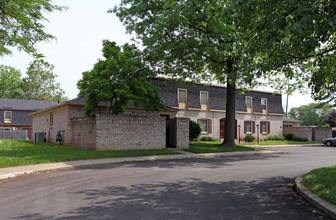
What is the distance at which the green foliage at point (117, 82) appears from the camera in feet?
55.2

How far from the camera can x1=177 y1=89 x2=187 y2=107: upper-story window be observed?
30.1 meters

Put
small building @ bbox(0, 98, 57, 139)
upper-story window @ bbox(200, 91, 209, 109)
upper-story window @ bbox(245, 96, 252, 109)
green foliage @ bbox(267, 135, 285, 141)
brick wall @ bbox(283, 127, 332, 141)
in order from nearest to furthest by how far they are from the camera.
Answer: upper-story window @ bbox(200, 91, 209, 109)
upper-story window @ bbox(245, 96, 252, 109)
green foliage @ bbox(267, 135, 285, 141)
brick wall @ bbox(283, 127, 332, 141)
small building @ bbox(0, 98, 57, 139)

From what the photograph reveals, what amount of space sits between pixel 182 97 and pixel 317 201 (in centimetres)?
2467

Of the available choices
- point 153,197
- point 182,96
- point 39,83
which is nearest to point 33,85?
point 39,83

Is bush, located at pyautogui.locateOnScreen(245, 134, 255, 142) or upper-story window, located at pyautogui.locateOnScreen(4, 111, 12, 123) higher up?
upper-story window, located at pyautogui.locateOnScreen(4, 111, 12, 123)

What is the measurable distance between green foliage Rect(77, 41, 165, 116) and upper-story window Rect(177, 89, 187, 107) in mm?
11198

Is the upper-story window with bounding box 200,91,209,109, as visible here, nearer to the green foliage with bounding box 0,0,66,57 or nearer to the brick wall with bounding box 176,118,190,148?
the brick wall with bounding box 176,118,190,148

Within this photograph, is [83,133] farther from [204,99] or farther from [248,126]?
[248,126]

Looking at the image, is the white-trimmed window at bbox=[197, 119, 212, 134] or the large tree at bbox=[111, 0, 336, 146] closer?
the large tree at bbox=[111, 0, 336, 146]

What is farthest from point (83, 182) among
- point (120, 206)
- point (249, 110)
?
point (249, 110)

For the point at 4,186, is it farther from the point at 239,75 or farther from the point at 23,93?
the point at 23,93

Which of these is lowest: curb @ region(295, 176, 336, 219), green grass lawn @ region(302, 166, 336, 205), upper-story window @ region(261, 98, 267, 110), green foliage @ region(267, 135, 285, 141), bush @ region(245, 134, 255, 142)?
green foliage @ region(267, 135, 285, 141)

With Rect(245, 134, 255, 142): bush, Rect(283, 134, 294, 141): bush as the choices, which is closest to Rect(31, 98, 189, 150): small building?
Rect(245, 134, 255, 142): bush

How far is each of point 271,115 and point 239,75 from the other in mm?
23246
